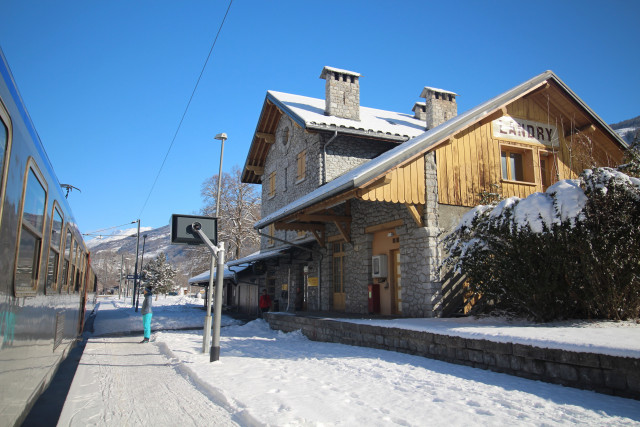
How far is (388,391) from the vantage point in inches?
211

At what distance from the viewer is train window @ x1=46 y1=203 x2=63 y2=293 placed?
195 inches

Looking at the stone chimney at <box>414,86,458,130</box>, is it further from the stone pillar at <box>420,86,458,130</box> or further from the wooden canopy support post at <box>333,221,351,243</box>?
the wooden canopy support post at <box>333,221,351,243</box>

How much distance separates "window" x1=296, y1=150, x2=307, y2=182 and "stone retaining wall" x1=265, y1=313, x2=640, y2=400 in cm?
899

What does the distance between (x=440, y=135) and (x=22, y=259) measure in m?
9.21

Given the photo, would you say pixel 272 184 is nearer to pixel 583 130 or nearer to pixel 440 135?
pixel 440 135

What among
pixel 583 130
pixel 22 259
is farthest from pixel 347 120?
pixel 22 259

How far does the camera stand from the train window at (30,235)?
346 centimetres

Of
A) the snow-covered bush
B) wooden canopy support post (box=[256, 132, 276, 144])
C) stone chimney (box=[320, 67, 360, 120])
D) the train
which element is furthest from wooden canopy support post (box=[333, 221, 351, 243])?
the train

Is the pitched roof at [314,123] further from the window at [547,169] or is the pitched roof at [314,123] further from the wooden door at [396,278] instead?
the wooden door at [396,278]

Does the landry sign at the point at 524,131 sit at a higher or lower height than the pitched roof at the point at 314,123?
lower

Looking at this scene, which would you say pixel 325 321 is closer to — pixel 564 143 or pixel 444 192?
pixel 444 192

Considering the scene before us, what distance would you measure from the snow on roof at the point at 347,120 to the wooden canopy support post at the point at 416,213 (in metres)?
5.87

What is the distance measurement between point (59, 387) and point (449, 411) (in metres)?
5.73

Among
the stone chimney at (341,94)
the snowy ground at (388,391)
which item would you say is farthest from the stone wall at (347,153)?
the snowy ground at (388,391)
